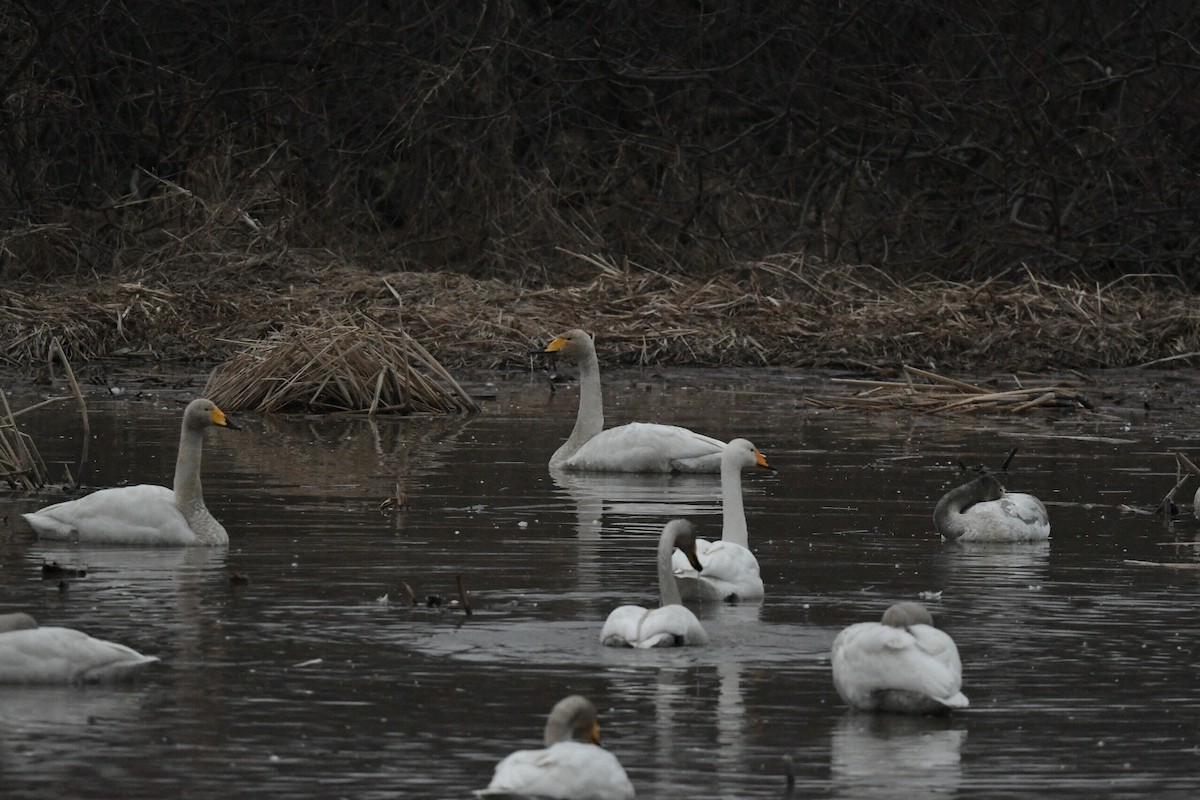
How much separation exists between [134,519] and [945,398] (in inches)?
334

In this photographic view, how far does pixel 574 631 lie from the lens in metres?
8.43

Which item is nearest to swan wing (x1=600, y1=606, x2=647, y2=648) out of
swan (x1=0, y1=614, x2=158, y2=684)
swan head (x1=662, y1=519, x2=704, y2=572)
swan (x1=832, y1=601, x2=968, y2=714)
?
swan head (x1=662, y1=519, x2=704, y2=572)

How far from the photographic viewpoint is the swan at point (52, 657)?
721 centimetres

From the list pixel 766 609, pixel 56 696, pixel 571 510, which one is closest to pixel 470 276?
pixel 571 510

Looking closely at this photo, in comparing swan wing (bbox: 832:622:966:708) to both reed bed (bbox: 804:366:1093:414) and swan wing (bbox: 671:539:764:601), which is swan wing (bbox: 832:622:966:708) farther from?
reed bed (bbox: 804:366:1093:414)

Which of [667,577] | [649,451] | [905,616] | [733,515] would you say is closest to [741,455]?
[733,515]

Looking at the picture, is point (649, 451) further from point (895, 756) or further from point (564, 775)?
point (564, 775)

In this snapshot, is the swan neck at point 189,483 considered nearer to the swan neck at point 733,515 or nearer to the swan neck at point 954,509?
the swan neck at point 733,515

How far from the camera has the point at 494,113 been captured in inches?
1051

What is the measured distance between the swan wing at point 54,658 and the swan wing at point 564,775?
6.35 feet

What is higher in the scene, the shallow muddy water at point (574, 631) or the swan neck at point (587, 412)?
the swan neck at point (587, 412)

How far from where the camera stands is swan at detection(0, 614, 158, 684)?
284 inches

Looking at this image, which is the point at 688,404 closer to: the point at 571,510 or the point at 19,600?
the point at 571,510

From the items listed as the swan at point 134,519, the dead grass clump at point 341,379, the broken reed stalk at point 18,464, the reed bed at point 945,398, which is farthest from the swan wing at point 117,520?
the reed bed at point 945,398
